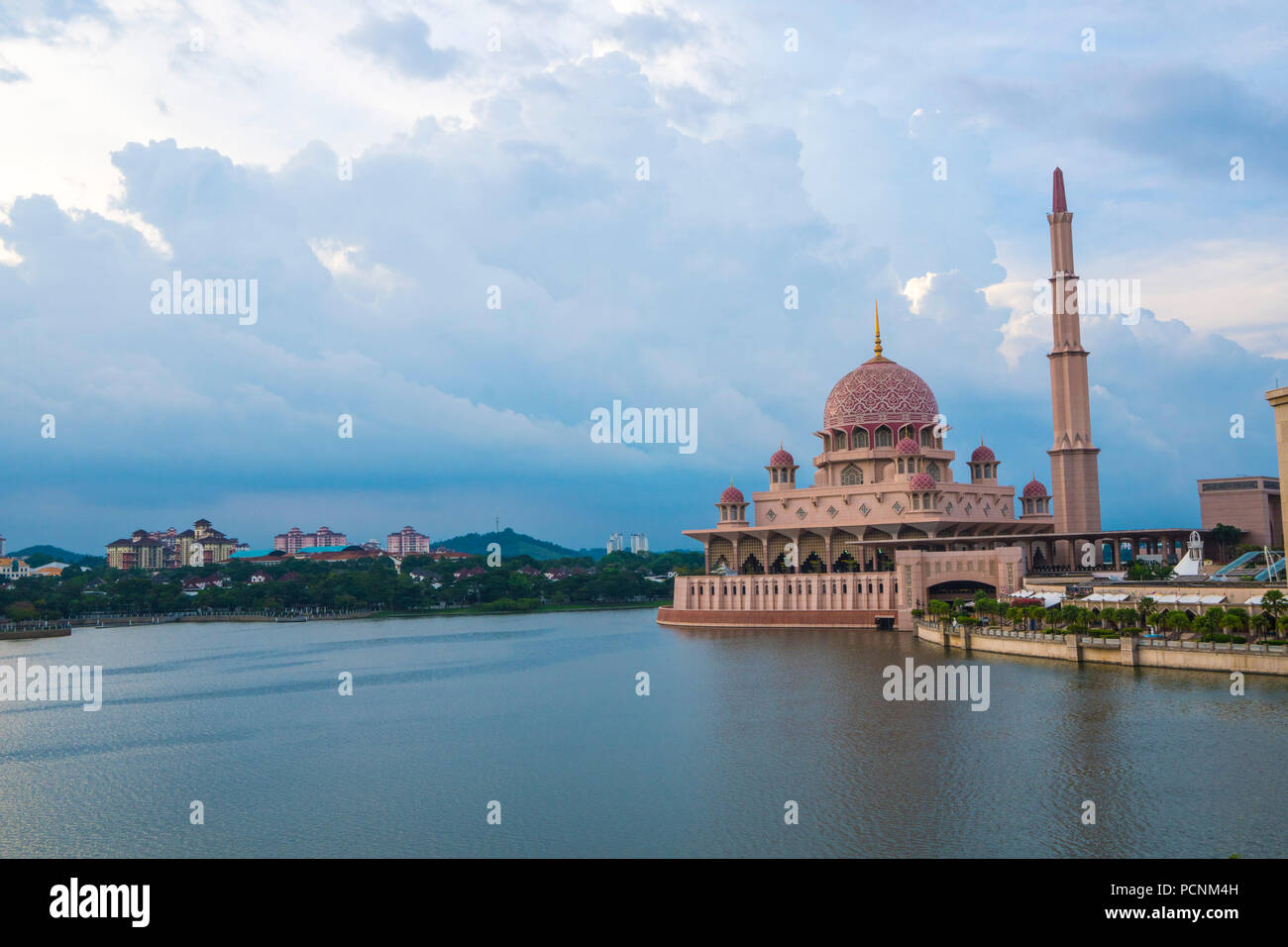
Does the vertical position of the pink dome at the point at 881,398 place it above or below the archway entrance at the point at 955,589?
above

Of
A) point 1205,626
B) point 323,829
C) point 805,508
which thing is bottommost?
point 323,829

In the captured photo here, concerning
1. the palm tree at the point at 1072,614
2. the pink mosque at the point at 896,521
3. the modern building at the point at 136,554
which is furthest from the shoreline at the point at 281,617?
the modern building at the point at 136,554

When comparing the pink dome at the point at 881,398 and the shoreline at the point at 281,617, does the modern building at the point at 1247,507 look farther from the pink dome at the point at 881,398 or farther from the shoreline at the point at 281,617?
the shoreline at the point at 281,617

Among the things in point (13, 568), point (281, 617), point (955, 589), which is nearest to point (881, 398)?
point (955, 589)

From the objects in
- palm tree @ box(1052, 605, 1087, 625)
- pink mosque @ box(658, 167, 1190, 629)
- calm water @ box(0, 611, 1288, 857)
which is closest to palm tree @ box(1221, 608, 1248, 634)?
calm water @ box(0, 611, 1288, 857)

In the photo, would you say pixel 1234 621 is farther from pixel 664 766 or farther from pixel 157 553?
pixel 157 553
